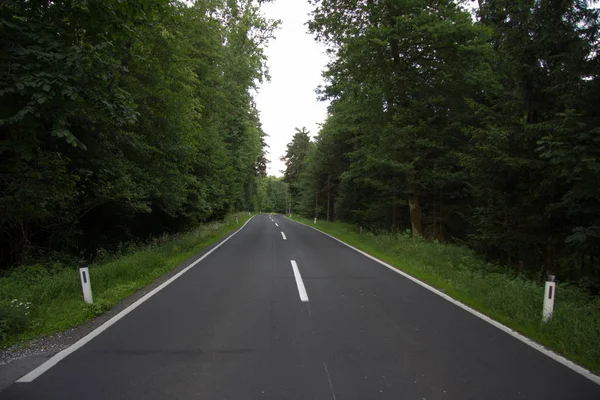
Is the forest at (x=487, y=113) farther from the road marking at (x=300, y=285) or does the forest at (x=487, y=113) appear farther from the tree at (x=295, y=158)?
the tree at (x=295, y=158)

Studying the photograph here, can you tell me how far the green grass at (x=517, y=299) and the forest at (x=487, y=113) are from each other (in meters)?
0.94

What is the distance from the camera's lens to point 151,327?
16.2 ft

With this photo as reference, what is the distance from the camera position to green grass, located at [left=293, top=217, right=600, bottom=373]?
427 centimetres

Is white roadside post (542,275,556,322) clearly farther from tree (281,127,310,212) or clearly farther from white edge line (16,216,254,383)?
tree (281,127,310,212)

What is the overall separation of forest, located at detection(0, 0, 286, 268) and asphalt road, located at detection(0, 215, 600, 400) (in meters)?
3.15

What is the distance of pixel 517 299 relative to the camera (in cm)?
577

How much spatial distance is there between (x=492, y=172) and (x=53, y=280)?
10.5 metres

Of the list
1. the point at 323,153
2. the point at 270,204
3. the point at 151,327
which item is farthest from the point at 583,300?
the point at 270,204

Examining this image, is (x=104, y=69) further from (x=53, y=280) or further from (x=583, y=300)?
(x=583, y=300)

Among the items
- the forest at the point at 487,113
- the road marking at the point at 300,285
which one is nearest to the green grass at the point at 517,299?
the forest at the point at 487,113

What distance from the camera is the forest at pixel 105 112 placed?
514cm

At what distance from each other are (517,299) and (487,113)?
20.4ft

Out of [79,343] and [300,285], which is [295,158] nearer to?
[300,285]

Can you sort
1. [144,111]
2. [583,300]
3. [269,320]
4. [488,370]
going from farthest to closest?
[144,111], [583,300], [269,320], [488,370]
